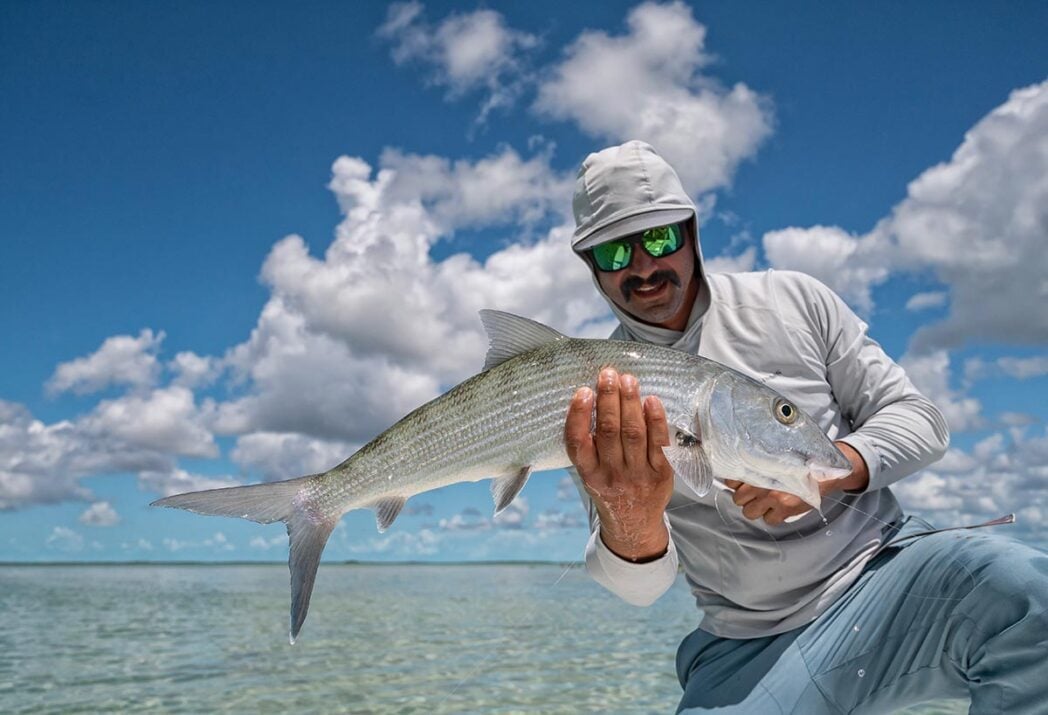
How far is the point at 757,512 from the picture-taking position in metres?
3.23

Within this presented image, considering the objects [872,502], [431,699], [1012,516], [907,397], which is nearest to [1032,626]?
[1012,516]

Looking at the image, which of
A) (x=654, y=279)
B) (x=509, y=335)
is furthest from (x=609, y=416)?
(x=654, y=279)

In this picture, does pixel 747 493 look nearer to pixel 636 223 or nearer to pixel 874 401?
pixel 874 401

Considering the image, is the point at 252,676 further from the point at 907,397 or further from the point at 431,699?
the point at 907,397

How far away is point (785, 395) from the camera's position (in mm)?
3664

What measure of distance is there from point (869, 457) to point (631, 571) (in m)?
1.08

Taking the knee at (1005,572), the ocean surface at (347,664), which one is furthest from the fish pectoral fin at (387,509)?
the ocean surface at (347,664)

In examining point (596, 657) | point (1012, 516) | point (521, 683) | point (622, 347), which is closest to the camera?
point (1012, 516)

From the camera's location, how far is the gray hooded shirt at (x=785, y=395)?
359 cm

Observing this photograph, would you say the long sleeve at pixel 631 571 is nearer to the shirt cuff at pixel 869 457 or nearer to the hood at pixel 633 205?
the shirt cuff at pixel 869 457

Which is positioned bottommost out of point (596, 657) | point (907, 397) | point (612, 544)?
point (596, 657)

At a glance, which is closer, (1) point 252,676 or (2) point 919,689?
(2) point 919,689

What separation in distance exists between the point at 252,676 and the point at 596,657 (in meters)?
4.51

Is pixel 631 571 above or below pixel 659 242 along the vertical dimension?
below
